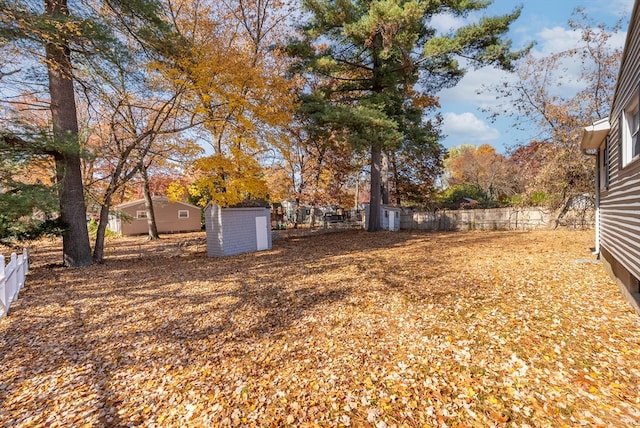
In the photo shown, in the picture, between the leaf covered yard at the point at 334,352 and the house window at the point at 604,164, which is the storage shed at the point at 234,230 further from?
the house window at the point at 604,164

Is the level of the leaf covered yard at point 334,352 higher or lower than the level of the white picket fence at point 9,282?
lower

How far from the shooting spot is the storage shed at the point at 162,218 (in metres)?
21.3

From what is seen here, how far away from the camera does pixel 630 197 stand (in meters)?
4.23

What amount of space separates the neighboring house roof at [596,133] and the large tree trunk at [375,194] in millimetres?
9266

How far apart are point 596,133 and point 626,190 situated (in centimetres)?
261

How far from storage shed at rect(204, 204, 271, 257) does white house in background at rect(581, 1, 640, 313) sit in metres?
9.70

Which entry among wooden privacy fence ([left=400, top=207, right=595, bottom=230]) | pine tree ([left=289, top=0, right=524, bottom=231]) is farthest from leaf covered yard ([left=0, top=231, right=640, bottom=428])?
wooden privacy fence ([left=400, top=207, right=595, bottom=230])

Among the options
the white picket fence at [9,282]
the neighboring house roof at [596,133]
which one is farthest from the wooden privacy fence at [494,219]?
the white picket fence at [9,282]

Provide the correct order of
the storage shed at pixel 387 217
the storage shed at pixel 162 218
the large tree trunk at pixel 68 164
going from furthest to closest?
the storage shed at pixel 162 218 < the storage shed at pixel 387 217 < the large tree trunk at pixel 68 164

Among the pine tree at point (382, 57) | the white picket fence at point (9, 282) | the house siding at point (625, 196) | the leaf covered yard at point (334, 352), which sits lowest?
the leaf covered yard at point (334, 352)

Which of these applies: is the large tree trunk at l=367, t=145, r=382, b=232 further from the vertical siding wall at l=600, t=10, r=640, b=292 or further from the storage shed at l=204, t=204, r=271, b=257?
the vertical siding wall at l=600, t=10, r=640, b=292

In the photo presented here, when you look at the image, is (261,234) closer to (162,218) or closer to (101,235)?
(101,235)

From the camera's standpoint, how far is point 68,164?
845cm

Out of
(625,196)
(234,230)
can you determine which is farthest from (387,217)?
(625,196)
